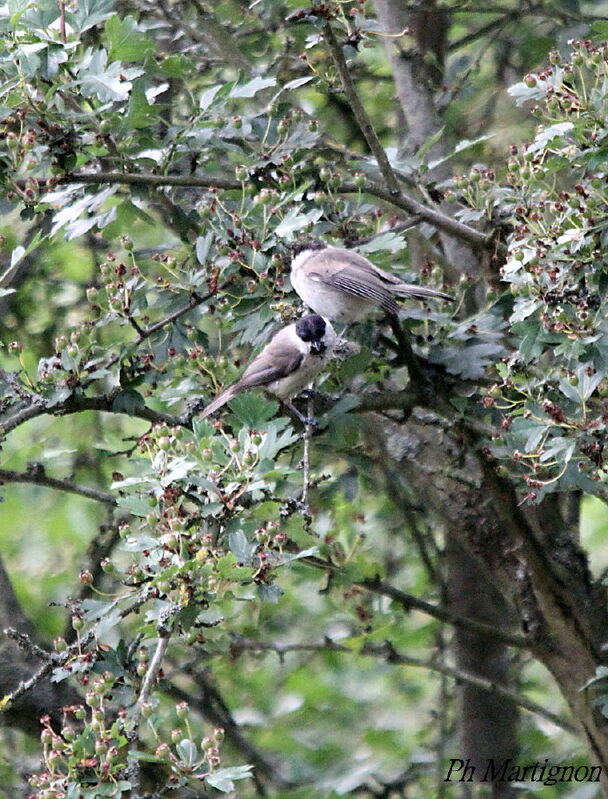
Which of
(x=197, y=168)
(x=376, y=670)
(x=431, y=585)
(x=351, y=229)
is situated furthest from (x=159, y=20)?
(x=376, y=670)

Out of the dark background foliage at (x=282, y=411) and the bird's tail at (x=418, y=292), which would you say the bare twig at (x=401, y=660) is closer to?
the dark background foliage at (x=282, y=411)

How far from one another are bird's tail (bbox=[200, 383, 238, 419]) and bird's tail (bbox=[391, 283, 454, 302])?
2.92 feet

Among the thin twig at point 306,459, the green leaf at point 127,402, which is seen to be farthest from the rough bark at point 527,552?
the green leaf at point 127,402

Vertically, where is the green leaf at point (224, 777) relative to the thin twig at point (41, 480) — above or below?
above

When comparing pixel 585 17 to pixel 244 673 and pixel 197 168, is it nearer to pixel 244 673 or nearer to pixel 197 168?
pixel 197 168

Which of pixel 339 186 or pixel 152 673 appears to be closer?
pixel 152 673

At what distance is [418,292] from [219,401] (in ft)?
3.29

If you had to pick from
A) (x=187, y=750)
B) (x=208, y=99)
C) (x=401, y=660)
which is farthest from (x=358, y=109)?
(x=401, y=660)

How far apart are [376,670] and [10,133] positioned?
13.6 ft

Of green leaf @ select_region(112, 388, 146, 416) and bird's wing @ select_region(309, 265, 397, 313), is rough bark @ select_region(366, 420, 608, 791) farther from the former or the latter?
green leaf @ select_region(112, 388, 146, 416)

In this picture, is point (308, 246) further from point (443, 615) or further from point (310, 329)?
point (443, 615)

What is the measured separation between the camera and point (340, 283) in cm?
477

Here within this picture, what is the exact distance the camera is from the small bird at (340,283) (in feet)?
14.4

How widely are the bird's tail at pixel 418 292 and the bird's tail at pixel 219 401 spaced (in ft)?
2.92
